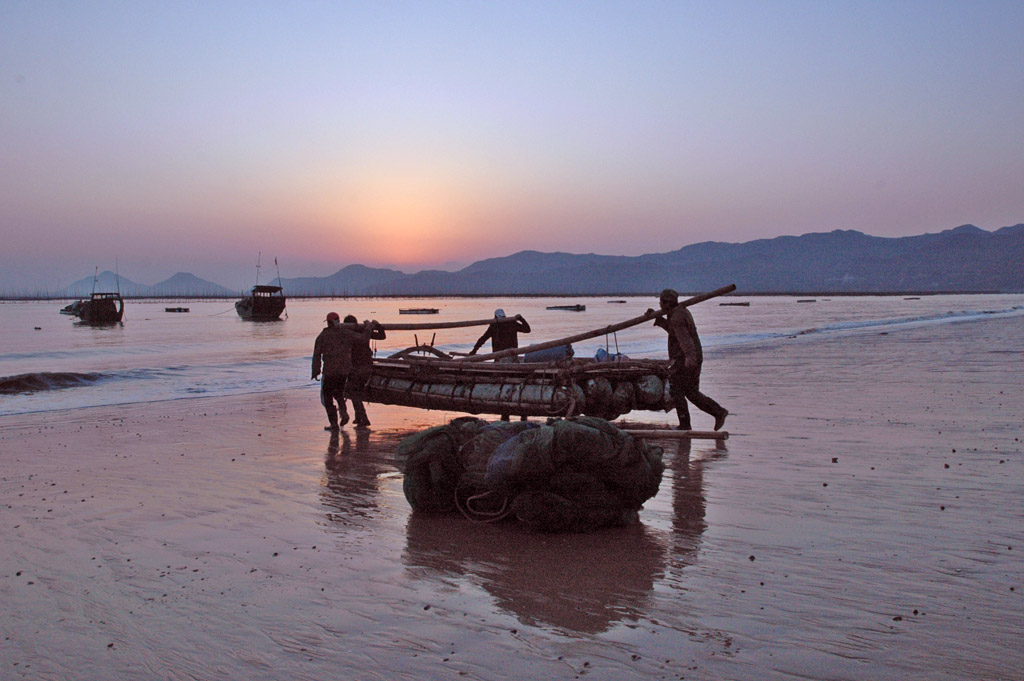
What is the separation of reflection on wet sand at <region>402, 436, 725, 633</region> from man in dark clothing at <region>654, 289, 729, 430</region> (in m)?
3.56

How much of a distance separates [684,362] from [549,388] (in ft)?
→ 6.36

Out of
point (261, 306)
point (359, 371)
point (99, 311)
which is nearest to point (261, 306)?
point (261, 306)

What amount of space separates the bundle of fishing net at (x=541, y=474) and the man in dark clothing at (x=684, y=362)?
3915 millimetres

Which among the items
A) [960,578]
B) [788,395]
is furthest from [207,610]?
[788,395]

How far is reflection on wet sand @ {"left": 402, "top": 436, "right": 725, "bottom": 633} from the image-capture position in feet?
14.9

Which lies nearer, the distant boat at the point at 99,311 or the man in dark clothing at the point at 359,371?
the man in dark clothing at the point at 359,371

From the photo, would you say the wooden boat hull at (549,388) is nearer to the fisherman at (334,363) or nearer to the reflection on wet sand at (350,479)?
the fisherman at (334,363)

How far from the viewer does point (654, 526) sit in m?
6.20

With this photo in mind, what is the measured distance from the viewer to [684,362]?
10.1 metres

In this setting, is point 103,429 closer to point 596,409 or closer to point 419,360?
point 419,360

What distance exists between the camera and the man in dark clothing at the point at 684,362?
10070 mm

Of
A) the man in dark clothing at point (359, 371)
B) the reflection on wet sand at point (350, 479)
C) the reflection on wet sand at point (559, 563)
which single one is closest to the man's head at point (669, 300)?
the reflection on wet sand at point (559, 563)

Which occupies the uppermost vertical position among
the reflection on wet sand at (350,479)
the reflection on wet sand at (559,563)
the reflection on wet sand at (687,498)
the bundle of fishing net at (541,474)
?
the bundle of fishing net at (541,474)

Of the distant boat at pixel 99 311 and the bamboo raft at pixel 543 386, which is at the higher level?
the distant boat at pixel 99 311
